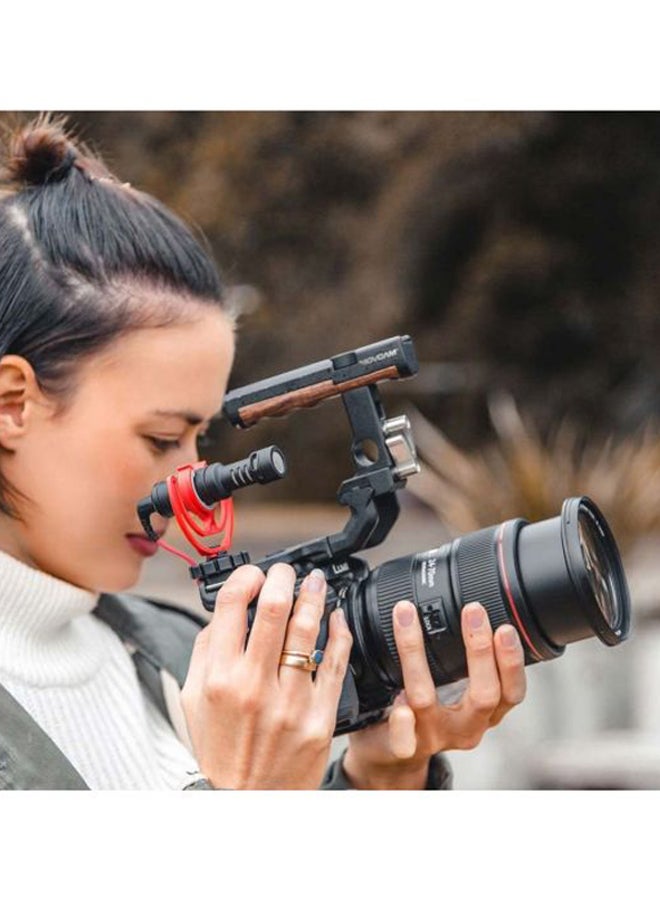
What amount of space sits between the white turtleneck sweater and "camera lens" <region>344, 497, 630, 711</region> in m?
0.21

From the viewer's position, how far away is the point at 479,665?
3.82ft

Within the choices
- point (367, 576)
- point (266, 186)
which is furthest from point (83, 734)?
point (266, 186)

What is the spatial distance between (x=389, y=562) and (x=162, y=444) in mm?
243

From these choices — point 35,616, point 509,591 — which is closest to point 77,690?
point 35,616

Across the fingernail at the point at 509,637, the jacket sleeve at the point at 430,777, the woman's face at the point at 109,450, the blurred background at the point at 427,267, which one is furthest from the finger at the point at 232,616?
the blurred background at the point at 427,267

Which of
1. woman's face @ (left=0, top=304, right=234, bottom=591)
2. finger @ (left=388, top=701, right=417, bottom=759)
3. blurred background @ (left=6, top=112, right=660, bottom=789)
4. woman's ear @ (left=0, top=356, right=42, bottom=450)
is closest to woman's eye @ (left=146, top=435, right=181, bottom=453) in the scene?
woman's face @ (left=0, top=304, right=234, bottom=591)

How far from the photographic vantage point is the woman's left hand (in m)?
1.15

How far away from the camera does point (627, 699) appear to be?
2.49 meters

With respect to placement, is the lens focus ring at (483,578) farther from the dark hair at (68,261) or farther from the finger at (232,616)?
the dark hair at (68,261)

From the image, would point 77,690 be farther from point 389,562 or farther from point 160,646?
point 389,562

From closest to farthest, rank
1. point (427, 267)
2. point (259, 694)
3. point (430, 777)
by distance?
point (259, 694) → point (430, 777) → point (427, 267)

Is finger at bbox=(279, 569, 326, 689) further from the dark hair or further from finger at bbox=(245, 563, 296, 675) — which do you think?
the dark hair

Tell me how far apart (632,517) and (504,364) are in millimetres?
2048

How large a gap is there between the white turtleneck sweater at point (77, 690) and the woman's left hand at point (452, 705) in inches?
7.7
